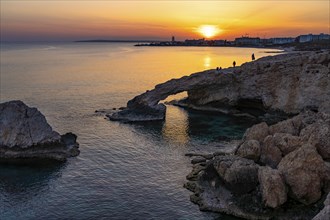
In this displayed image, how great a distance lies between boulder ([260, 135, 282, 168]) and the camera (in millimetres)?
42125

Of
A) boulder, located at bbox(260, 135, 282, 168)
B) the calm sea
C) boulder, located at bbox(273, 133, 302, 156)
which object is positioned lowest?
the calm sea

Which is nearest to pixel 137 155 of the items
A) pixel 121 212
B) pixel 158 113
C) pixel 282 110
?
pixel 121 212

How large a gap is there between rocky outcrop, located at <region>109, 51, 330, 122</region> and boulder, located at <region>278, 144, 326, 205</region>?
34239mm

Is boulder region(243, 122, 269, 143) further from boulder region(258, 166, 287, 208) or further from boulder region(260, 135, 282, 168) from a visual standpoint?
boulder region(258, 166, 287, 208)

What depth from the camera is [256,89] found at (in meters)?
77.9

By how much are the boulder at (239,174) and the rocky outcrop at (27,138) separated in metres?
21.2

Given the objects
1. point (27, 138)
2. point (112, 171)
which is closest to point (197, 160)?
point (112, 171)

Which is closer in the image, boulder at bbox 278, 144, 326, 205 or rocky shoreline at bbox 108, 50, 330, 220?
rocky shoreline at bbox 108, 50, 330, 220

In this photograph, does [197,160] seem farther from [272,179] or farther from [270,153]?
[272,179]

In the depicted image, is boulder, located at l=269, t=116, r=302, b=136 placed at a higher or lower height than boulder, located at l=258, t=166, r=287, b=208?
higher

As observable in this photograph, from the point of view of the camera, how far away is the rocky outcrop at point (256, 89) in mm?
70688

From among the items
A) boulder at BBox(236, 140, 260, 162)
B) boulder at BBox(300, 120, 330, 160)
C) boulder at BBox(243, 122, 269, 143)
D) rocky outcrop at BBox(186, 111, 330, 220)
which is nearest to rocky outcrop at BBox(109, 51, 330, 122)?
boulder at BBox(243, 122, 269, 143)

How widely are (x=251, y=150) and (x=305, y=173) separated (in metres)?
7.63

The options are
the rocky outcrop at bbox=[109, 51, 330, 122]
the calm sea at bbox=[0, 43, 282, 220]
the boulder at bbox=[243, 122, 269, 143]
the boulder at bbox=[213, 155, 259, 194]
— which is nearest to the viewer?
the calm sea at bbox=[0, 43, 282, 220]
